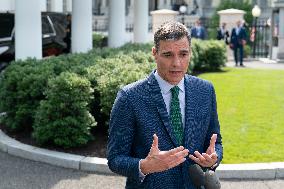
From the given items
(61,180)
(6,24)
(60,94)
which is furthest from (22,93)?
(6,24)

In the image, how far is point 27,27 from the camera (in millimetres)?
9961

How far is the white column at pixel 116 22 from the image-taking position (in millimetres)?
17250

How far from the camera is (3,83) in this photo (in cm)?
865

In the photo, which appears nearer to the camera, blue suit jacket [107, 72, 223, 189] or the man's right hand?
the man's right hand

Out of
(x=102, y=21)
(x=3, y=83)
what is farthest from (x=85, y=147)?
(x=102, y=21)

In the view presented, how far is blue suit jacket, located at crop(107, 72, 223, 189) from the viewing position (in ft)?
8.39

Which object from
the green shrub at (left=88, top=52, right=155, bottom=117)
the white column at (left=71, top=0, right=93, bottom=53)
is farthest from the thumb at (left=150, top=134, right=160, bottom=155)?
the white column at (left=71, top=0, right=93, bottom=53)

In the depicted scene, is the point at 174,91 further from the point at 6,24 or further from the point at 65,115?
the point at 6,24

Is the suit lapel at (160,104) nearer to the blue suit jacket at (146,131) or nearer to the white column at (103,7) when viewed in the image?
the blue suit jacket at (146,131)

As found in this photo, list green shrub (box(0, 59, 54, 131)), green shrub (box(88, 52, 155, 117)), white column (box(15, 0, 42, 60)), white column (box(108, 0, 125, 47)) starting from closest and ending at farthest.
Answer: green shrub (box(88, 52, 155, 117))
green shrub (box(0, 59, 54, 131))
white column (box(15, 0, 42, 60))
white column (box(108, 0, 125, 47))

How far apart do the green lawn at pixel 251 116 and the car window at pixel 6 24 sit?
5.97 m

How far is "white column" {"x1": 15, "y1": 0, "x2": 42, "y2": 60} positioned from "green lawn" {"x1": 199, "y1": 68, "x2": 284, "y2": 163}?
3822 mm

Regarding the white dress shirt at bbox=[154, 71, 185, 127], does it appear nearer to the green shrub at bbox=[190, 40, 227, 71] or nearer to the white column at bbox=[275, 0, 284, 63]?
the green shrub at bbox=[190, 40, 227, 71]

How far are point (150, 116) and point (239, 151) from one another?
5.04m
